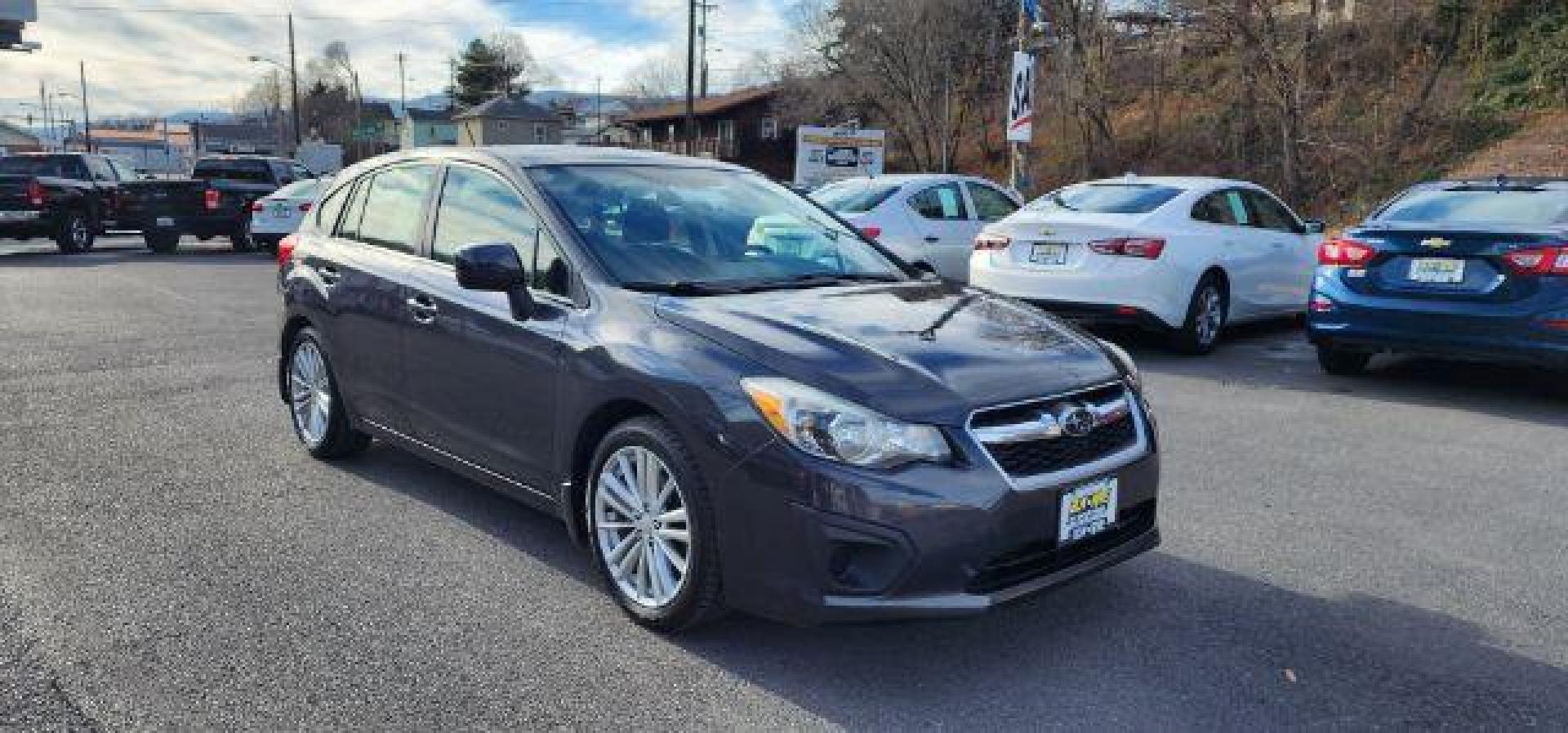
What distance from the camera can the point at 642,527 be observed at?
3.74 metres

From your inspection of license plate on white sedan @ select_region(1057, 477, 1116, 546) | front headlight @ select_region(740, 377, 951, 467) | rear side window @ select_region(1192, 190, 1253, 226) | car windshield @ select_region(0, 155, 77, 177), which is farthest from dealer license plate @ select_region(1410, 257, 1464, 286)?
car windshield @ select_region(0, 155, 77, 177)

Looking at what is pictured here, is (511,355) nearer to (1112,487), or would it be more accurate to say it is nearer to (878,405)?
(878,405)

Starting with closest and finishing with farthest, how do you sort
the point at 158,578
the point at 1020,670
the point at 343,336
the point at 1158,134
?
the point at 1020,670, the point at 158,578, the point at 343,336, the point at 1158,134

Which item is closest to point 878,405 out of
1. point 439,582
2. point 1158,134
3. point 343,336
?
point 439,582

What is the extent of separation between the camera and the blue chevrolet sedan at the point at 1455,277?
7.11 meters

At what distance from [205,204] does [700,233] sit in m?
18.3

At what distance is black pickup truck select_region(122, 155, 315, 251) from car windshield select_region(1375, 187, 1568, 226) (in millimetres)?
17618

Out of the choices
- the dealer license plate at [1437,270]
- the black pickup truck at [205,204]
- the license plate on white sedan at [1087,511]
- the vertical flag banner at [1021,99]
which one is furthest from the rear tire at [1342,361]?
the black pickup truck at [205,204]

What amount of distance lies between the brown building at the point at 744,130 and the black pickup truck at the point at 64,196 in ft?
118

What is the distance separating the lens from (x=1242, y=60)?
2589cm

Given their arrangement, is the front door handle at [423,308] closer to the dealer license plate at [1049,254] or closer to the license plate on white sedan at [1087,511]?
the license plate on white sedan at [1087,511]

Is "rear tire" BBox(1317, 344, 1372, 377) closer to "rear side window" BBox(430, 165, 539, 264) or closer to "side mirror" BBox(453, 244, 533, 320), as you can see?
"rear side window" BBox(430, 165, 539, 264)

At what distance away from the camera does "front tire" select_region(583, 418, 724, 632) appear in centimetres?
347

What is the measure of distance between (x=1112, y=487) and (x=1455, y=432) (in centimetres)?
443
